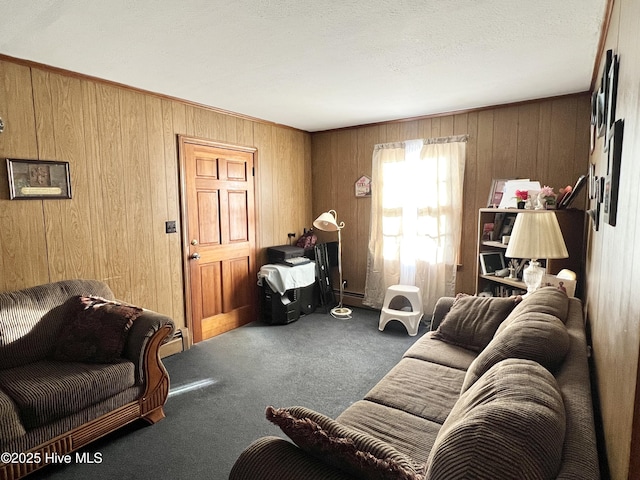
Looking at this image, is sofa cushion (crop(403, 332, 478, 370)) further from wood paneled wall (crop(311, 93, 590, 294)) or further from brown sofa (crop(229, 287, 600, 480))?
wood paneled wall (crop(311, 93, 590, 294))

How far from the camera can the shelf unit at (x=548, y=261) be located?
3088 millimetres

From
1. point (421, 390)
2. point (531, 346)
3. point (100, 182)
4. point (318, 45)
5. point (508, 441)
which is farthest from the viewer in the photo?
point (100, 182)

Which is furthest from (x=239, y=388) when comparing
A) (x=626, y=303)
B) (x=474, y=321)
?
(x=626, y=303)

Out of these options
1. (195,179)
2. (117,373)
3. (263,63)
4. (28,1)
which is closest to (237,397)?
(117,373)

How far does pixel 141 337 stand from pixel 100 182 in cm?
140

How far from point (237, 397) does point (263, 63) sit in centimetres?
240

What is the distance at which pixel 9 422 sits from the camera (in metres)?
1.75

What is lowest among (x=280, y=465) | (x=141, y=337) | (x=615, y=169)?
(x=141, y=337)

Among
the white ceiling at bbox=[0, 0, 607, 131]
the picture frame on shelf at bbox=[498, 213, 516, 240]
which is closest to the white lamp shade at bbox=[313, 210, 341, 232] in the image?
the white ceiling at bbox=[0, 0, 607, 131]

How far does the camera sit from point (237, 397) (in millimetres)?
2676

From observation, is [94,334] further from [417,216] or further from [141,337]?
[417,216]

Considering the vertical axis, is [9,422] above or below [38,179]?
below

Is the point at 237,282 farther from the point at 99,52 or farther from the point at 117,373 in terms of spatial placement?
the point at 99,52

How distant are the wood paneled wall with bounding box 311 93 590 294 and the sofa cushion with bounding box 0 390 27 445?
3.75 meters
